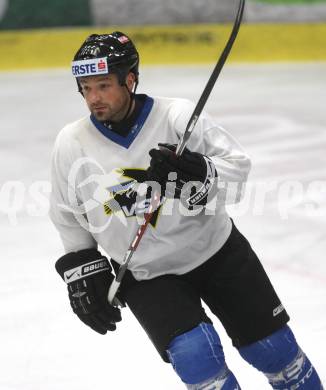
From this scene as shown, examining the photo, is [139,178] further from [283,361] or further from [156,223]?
[283,361]

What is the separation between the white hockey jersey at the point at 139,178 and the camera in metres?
2.36

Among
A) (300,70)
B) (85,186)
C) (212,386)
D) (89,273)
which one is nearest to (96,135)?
(85,186)

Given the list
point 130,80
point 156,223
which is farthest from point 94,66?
point 156,223

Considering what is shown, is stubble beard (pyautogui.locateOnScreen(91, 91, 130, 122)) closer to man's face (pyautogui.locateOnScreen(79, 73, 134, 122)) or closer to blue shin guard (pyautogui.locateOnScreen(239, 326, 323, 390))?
man's face (pyautogui.locateOnScreen(79, 73, 134, 122))

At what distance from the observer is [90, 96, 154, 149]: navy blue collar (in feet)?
7.75

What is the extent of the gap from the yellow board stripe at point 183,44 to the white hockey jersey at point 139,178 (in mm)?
5043

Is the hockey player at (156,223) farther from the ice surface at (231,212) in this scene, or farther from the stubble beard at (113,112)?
the ice surface at (231,212)

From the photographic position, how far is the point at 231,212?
436cm

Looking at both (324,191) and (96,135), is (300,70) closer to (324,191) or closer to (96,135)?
(324,191)

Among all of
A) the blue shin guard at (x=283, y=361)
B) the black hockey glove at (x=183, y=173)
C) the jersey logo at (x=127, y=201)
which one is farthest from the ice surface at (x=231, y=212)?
the black hockey glove at (x=183, y=173)

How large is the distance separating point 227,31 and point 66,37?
1.36 meters

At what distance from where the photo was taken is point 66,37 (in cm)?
755

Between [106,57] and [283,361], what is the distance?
3.05ft

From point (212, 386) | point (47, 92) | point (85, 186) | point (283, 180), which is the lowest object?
point (47, 92)
